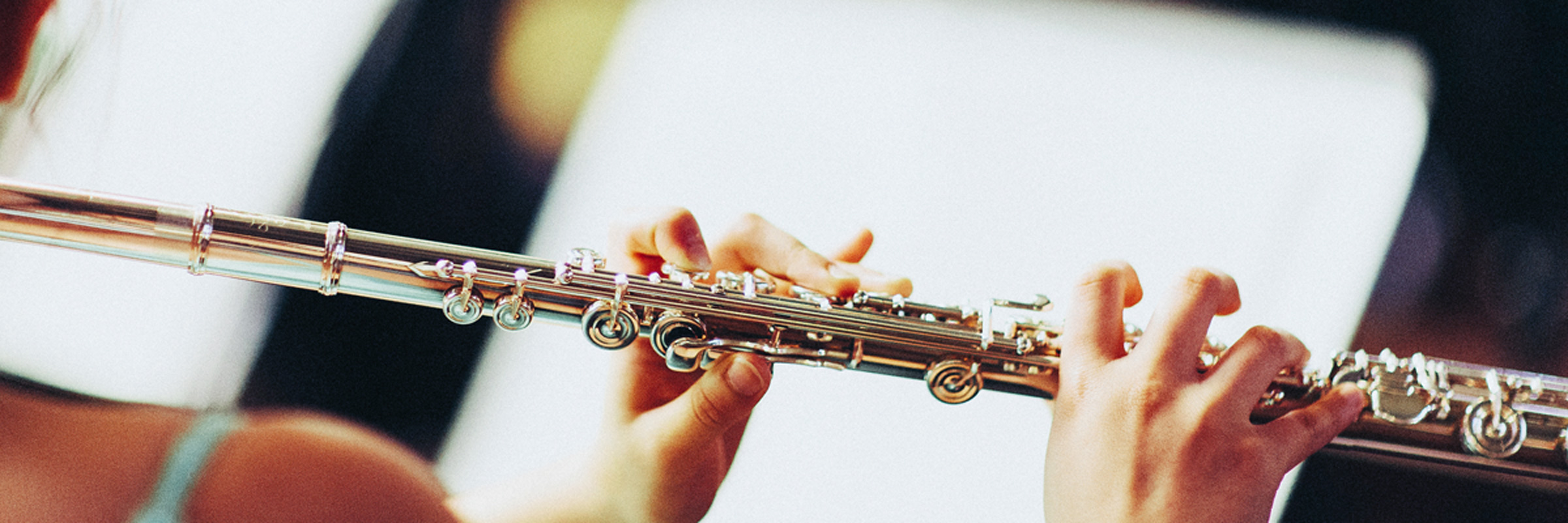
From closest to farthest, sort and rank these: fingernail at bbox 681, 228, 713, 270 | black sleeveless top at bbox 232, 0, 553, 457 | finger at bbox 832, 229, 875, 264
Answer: fingernail at bbox 681, 228, 713, 270, finger at bbox 832, 229, 875, 264, black sleeveless top at bbox 232, 0, 553, 457

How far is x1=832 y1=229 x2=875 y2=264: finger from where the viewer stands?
702 mm

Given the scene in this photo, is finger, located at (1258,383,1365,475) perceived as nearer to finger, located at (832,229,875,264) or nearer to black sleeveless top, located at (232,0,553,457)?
finger, located at (832,229,875,264)

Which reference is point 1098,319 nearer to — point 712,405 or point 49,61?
point 712,405

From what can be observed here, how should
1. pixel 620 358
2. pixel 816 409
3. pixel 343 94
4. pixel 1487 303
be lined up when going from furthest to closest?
pixel 1487 303
pixel 816 409
pixel 343 94
pixel 620 358

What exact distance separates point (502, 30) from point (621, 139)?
154 millimetres

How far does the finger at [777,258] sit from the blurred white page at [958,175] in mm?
207

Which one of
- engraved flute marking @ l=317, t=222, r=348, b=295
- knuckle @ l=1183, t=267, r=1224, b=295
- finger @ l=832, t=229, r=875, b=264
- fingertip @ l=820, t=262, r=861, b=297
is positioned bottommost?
engraved flute marking @ l=317, t=222, r=348, b=295

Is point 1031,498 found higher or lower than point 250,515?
higher

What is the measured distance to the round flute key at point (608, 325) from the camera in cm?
54

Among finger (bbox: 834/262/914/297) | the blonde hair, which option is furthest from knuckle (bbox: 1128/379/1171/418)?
the blonde hair

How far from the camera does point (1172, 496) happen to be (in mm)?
531

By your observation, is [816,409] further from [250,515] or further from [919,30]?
[250,515]

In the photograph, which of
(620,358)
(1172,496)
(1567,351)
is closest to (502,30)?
(620,358)

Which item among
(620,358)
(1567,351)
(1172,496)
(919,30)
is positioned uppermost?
(919,30)
